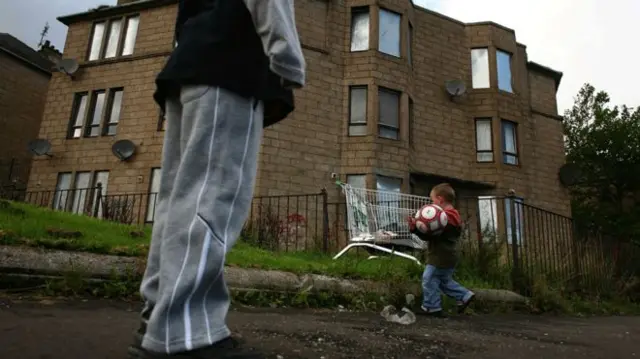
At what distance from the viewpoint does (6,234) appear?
4547 millimetres

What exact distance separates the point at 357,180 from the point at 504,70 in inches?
343

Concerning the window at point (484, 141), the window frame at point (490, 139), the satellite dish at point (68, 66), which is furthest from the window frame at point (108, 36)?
the window at point (484, 141)

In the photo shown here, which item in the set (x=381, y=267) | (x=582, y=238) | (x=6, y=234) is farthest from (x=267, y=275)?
(x=582, y=238)

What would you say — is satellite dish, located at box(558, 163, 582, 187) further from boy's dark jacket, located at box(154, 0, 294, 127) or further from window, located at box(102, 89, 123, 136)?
boy's dark jacket, located at box(154, 0, 294, 127)

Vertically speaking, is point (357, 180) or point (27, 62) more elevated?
point (27, 62)

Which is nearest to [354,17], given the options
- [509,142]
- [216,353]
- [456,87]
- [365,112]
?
[365,112]

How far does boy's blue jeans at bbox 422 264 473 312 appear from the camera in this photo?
5.41 metres

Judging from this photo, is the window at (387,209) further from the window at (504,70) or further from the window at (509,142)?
the window at (504,70)

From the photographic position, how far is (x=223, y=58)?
195cm

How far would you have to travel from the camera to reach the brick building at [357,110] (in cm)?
1574

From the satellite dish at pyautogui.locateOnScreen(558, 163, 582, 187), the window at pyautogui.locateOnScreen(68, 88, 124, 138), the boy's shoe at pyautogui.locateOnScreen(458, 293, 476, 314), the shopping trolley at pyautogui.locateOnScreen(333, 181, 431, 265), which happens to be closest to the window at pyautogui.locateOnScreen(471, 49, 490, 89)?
the satellite dish at pyautogui.locateOnScreen(558, 163, 582, 187)

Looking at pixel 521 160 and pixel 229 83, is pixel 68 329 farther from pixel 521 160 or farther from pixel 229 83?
pixel 521 160

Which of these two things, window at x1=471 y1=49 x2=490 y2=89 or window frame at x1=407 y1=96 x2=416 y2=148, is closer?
window frame at x1=407 y1=96 x2=416 y2=148

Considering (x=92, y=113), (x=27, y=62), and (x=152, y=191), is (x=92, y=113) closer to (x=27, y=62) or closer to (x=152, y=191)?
(x=152, y=191)
